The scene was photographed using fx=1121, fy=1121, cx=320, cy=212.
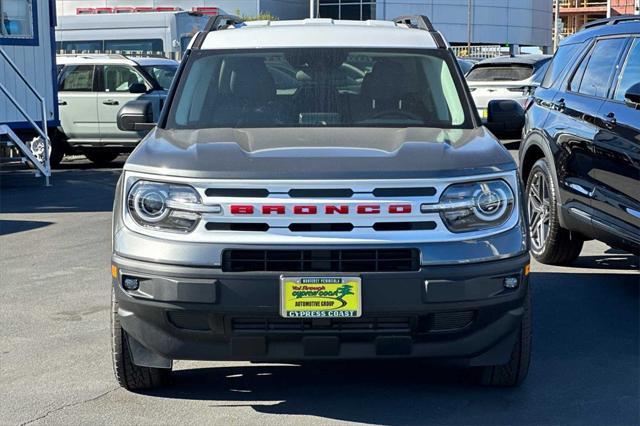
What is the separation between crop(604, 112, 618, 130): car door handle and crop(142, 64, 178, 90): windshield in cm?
1138

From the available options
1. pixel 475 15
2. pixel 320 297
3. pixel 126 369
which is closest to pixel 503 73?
pixel 126 369

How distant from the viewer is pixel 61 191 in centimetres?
1465

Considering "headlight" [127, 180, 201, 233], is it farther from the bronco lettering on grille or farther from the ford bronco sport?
the bronco lettering on grille

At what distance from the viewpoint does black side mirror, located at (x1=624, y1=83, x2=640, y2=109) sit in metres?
6.85

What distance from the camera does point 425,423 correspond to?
4.96 meters

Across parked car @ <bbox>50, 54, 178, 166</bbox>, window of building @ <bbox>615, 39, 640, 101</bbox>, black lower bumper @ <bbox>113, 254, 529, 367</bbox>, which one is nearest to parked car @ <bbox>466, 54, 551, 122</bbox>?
parked car @ <bbox>50, 54, 178, 166</bbox>

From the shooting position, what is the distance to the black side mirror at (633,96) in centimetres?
685

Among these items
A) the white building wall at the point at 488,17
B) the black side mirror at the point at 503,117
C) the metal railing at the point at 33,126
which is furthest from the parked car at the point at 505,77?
the white building wall at the point at 488,17

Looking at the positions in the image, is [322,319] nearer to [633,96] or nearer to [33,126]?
[633,96]

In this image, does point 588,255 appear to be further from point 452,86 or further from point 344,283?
point 344,283

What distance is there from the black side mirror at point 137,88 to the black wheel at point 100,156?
151 cm

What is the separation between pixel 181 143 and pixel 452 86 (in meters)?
1.71

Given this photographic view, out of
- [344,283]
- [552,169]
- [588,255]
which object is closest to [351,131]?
[344,283]

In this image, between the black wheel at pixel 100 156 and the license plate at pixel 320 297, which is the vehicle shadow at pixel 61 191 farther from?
the license plate at pixel 320 297
